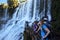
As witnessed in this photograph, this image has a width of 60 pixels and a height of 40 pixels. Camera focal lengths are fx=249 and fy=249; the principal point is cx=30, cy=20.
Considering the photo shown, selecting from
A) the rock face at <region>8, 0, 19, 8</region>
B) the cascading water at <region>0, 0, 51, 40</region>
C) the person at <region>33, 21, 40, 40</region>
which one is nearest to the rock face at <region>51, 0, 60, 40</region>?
the cascading water at <region>0, 0, 51, 40</region>

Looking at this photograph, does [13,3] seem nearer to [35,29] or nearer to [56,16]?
[35,29]

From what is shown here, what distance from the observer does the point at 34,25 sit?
312cm

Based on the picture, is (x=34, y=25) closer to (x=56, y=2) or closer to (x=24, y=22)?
(x=24, y=22)

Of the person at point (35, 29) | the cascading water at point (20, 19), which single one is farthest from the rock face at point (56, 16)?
the person at point (35, 29)

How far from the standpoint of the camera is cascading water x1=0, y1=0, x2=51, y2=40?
3119 mm

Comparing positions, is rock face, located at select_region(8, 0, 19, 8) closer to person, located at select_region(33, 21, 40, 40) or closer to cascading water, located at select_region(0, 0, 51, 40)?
cascading water, located at select_region(0, 0, 51, 40)

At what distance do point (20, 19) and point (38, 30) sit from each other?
0.27m

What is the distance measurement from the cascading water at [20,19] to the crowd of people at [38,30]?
0.20ft

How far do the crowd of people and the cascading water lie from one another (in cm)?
6

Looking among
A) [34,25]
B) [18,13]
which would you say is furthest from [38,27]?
[18,13]

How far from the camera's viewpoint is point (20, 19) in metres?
3.16

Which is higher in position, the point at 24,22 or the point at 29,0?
the point at 29,0

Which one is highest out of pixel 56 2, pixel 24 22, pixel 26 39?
pixel 56 2

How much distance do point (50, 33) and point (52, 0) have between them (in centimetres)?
41
